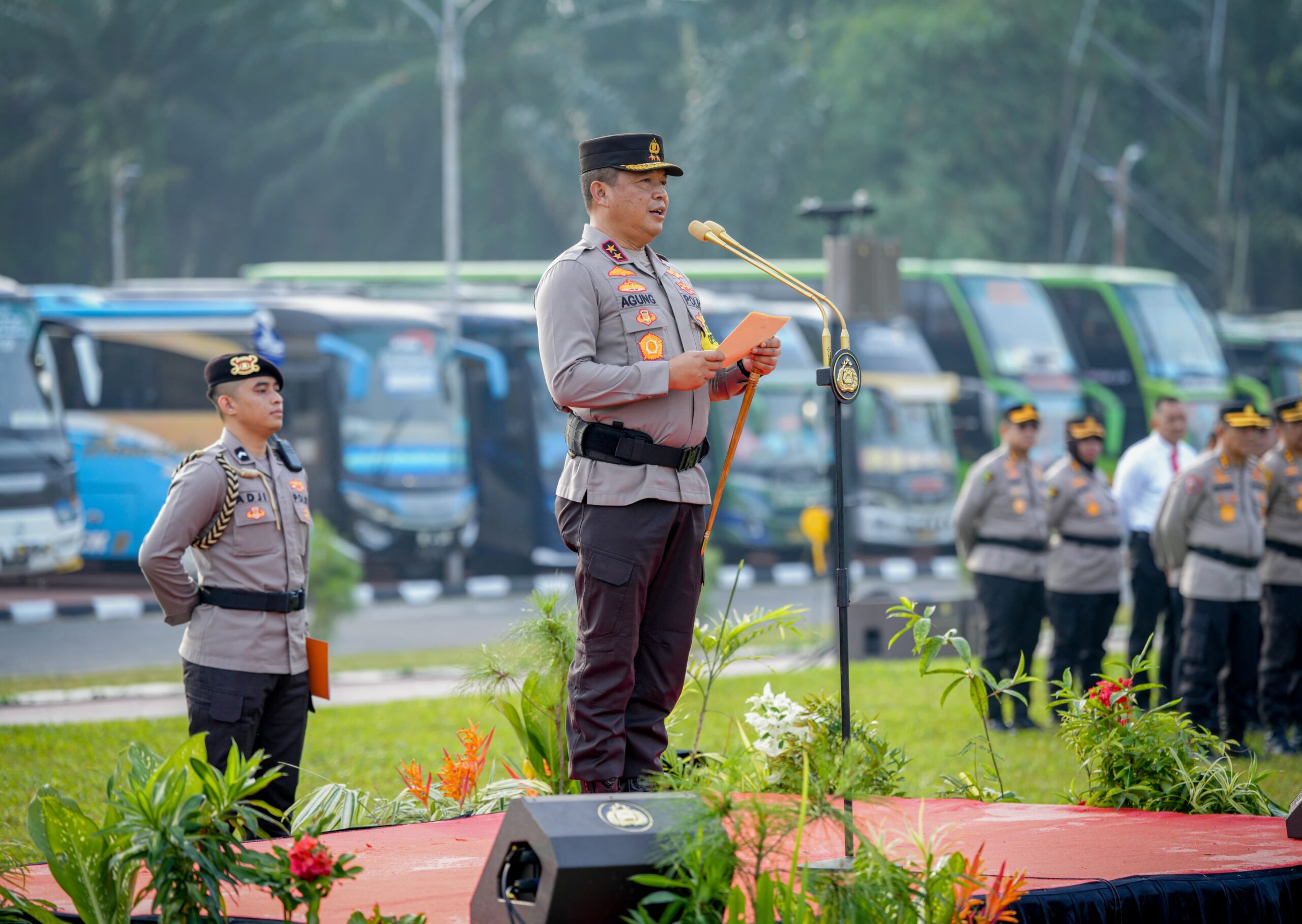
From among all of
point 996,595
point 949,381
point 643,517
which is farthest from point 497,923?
point 949,381

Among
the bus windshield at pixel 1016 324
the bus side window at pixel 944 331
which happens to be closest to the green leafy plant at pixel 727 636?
the bus side window at pixel 944 331

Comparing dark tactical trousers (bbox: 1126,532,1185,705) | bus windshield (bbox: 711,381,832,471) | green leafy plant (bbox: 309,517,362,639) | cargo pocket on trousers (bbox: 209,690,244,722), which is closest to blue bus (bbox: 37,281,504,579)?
bus windshield (bbox: 711,381,832,471)

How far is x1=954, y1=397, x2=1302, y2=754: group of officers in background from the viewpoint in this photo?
735cm

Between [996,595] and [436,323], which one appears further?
[436,323]

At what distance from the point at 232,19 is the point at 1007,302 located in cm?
2245

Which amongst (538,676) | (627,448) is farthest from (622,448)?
(538,676)

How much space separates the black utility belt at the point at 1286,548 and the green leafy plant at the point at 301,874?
6359mm

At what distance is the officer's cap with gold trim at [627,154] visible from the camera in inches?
145

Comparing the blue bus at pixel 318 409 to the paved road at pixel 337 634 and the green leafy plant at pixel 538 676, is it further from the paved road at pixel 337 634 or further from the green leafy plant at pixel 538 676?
the green leafy plant at pixel 538 676

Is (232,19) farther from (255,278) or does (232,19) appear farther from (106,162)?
(255,278)

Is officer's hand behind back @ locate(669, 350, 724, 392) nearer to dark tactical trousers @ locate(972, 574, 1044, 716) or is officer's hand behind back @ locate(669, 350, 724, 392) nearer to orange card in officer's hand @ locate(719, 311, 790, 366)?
orange card in officer's hand @ locate(719, 311, 790, 366)

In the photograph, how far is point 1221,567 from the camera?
24.0 ft

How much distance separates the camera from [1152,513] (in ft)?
30.2

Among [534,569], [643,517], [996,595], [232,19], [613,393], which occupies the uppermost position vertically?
[232,19]
